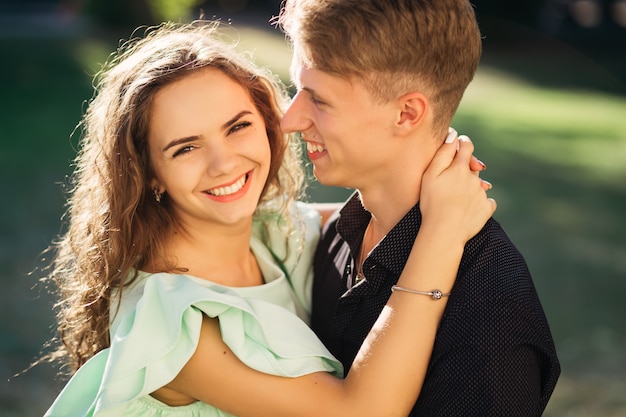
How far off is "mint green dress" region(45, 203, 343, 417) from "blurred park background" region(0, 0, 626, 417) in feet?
8.02

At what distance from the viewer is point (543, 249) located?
7.66 m

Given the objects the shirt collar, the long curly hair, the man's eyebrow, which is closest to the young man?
the shirt collar

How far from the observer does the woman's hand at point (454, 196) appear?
2652mm

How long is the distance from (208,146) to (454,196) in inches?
34.2

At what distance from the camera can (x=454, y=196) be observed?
270cm

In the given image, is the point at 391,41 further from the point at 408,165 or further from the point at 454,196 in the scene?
the point at 454,196

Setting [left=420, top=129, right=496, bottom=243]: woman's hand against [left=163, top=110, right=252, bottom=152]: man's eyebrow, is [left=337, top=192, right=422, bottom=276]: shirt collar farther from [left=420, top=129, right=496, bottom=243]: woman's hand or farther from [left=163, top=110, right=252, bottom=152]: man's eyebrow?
[left=163, top=110, right=252, bottom=152]: man's eyebrow

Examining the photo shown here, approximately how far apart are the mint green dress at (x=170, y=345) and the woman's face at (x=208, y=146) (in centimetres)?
30

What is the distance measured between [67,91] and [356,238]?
12372 millimetres

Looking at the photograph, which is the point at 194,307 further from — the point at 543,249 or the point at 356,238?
the point at 543,249

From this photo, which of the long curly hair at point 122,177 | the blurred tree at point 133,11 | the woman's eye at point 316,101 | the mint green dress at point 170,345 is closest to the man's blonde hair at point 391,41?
the woman's eye at point 316,101

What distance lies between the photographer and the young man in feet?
8.07

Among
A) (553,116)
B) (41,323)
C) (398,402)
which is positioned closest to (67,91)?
(553,116)

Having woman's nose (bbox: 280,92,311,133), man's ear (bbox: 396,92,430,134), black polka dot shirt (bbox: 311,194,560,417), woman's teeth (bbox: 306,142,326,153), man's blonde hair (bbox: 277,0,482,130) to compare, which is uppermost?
man's blonde hair (bbox: 277,0,482,130)
